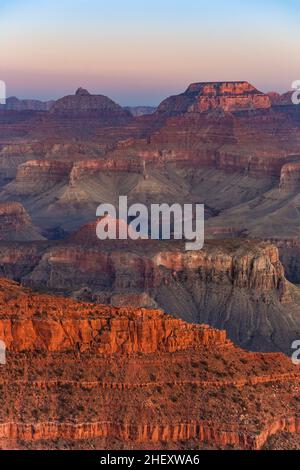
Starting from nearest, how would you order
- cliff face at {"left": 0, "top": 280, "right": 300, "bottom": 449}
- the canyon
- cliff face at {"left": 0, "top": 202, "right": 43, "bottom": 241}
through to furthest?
cliff face at {"left": 0, "top": 280, "right": 300, "bottom": 449} → the canyon → cliff face at {"left": 0, "top": 202, "right": 43, "bottom": 241}

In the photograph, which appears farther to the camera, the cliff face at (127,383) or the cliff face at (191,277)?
the cliff face at (191,277)

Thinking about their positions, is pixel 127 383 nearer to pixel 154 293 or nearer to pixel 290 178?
pixel 154 293

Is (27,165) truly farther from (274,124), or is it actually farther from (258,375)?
(258,375)

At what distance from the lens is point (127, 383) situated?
41.4 meters

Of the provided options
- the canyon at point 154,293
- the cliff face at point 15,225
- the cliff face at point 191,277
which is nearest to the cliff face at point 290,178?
the canyon at point 154,293

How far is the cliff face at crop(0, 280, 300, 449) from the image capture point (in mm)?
40031

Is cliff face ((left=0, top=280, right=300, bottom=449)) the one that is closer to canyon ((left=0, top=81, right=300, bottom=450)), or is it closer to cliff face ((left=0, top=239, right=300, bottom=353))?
canyon ((left=0, top=81, right=300, bottom=450))

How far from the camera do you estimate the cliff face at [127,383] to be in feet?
131

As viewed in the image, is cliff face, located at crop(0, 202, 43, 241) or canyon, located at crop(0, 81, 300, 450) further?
cliff face, located at crop(0, 202, 43, 241)

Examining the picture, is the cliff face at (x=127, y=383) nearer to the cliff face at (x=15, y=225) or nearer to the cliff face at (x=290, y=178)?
the cliff face at (x=15, y=225)

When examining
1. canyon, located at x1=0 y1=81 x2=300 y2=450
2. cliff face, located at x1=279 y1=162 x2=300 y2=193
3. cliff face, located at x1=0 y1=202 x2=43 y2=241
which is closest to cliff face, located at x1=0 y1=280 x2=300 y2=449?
canyon, located at x1=0 y1=81 x2=300 y2=450

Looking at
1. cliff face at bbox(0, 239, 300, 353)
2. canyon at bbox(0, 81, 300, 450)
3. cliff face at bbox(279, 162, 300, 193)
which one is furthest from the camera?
cliff face at bbox(279, 162, 300, 193)
